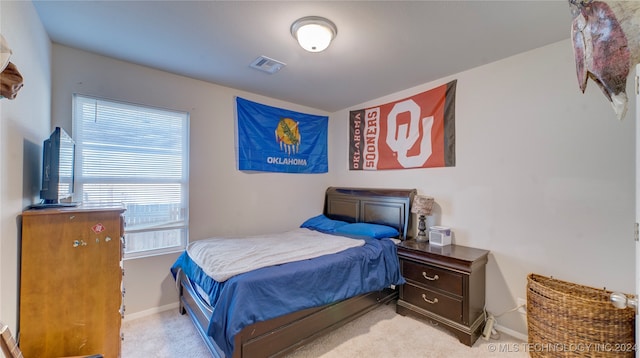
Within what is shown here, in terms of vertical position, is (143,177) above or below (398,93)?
below

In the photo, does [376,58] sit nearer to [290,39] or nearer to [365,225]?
[290,39]

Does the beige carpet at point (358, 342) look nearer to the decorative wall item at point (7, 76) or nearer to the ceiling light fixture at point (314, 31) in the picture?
the decorative wall item at point (7, 76)

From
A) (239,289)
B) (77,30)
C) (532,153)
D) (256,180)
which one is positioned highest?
(77,30)

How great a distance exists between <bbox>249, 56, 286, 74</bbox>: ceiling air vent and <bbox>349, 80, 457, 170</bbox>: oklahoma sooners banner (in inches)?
62.1

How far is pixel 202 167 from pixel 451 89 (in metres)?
2.94

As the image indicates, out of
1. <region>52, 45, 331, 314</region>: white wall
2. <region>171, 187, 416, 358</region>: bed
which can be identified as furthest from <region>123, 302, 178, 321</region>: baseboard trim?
<region>171, 187, 416, 358</region>: bed

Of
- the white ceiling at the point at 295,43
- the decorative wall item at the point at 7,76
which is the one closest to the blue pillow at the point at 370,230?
the white ceiling at the point at 295,43

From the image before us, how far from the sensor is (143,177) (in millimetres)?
2637

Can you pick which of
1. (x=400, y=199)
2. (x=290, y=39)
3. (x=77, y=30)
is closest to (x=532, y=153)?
(x=400, y=199)

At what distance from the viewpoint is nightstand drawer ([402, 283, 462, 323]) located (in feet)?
7.27

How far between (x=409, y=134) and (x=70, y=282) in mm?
3258

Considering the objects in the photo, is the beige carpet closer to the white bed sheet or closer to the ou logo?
the white bed sheet

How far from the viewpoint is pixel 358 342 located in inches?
84.8

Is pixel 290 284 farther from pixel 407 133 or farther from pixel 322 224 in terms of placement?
pixel 407 133
